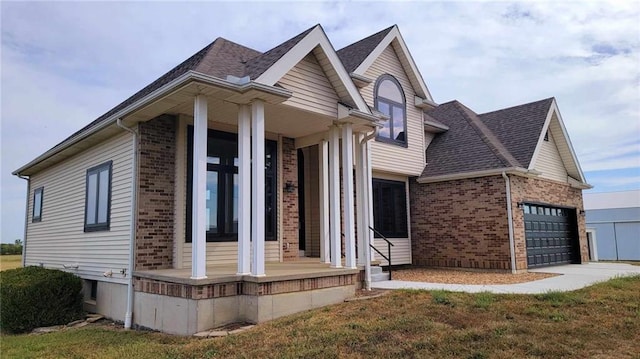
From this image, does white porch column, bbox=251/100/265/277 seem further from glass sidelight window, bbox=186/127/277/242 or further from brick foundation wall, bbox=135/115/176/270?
brick foundation wall, bbox=135/115/176/270

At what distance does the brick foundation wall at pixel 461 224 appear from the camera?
13297 millimetres

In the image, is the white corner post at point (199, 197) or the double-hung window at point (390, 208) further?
the double-hung window at point (390, 208)

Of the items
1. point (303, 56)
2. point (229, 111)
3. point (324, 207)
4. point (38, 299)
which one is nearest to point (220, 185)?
point (229, 111)

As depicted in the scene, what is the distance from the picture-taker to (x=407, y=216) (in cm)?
1526

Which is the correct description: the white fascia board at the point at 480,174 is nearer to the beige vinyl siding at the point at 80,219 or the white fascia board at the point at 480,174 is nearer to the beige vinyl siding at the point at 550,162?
the beige vinyl siding at the point at 550,162

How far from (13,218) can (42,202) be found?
9.09ft

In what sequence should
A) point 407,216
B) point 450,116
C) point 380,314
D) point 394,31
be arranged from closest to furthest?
point 380,314, point 394,31, point 407,216, point 450,116

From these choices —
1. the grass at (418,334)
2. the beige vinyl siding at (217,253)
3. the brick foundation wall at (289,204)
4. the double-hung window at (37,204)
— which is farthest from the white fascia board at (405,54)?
the double-hung window at (37,204)

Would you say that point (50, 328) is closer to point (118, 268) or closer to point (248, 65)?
point (118, 268)

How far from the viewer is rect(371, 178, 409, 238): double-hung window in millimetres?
14156

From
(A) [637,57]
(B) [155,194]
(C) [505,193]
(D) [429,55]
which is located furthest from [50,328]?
(A) [637,57]

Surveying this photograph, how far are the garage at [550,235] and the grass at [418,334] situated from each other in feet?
21.7

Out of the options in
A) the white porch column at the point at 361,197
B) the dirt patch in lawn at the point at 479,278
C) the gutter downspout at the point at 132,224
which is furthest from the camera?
the dirt patch in lawn at the point at 479,278

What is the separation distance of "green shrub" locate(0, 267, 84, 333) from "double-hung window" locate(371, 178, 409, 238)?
27.7 feet
